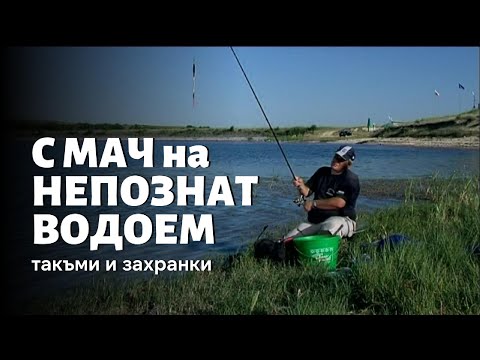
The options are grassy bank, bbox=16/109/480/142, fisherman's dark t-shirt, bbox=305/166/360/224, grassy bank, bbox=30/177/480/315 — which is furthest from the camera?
fisherman's dark t-shirt, bbox=305/166/360/224

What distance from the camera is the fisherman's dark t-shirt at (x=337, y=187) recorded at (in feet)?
12.4

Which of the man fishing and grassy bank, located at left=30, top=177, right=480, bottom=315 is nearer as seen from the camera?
grassy bank, located at left=30, top=177, right=480, bottom=315

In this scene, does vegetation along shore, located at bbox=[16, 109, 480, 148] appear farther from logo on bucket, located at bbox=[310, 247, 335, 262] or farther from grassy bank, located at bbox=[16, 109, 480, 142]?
logo on bucket, located at bbox=[310, 247, 335, 262]

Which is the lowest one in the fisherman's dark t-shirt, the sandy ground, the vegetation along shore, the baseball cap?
the fisherman's dark t-shirt

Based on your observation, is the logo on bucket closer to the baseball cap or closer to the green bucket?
the green bucket

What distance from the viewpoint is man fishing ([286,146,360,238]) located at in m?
3.78

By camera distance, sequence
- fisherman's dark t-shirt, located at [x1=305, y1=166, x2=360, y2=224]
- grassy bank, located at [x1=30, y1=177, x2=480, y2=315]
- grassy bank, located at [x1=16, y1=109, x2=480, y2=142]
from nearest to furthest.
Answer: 1. grassy bank, located at [x1=30, y1=177, x2=480, y2=315]
2. grassy bank, located at [x1=16, y1=109, x2=480, y2=142]
3. fisherman's dark t-shirt, located at [x1=305, y1=166, x2=360, y2=224]

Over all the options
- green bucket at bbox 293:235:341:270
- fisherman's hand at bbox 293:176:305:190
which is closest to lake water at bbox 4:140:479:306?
fisherman's hand at bbox 293:176:305:190

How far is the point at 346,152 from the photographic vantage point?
3.78 meters

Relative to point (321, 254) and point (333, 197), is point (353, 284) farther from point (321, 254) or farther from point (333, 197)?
point (333, 197)

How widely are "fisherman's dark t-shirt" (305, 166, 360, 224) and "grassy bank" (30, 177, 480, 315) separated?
13 cm

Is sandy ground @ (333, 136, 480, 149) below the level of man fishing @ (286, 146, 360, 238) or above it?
above

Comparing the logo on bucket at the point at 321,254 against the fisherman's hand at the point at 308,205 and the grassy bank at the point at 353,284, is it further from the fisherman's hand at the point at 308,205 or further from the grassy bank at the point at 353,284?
the fisherman's hand at the point at 308,205
